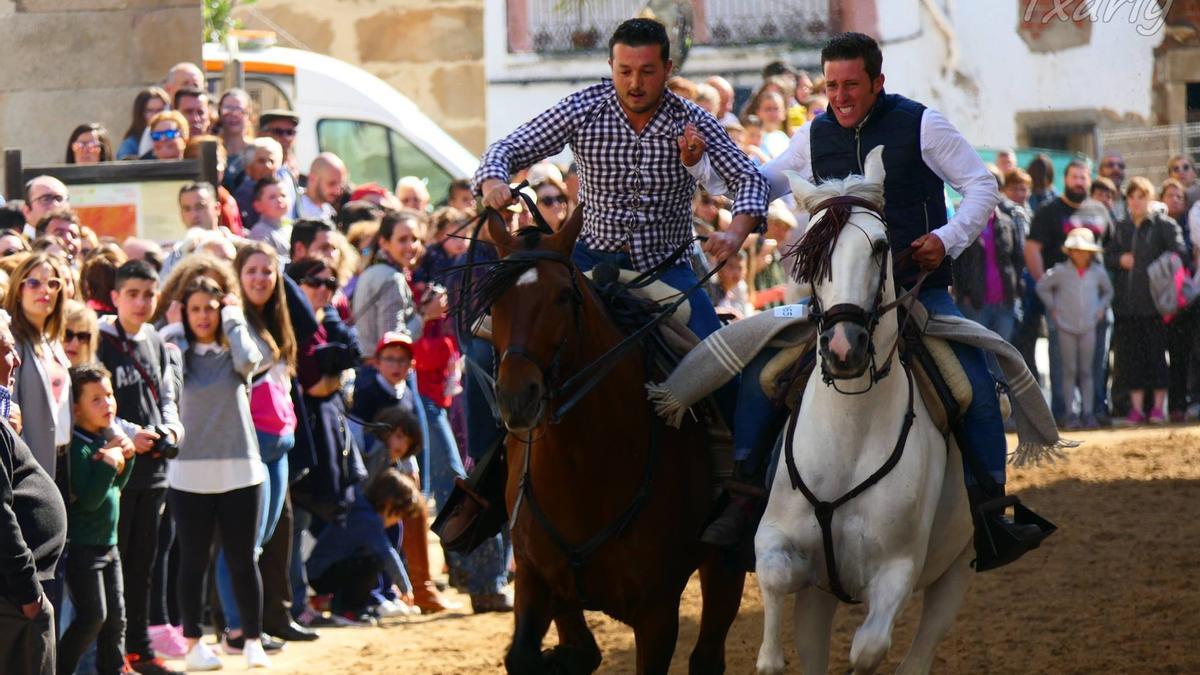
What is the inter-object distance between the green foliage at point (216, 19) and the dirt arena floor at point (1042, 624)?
1609cm

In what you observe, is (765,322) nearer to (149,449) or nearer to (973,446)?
(973,446)

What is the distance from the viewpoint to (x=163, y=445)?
9234 mm

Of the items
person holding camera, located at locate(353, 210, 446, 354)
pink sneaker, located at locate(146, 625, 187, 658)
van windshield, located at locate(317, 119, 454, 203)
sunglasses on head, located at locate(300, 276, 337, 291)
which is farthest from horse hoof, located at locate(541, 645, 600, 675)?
van windshield, located at locate(317, 119, 454, 203)

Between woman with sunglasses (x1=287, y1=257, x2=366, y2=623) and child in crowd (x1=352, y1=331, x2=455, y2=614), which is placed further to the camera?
child in crowd (x1=352, y1=331, x2=455, y2=614)

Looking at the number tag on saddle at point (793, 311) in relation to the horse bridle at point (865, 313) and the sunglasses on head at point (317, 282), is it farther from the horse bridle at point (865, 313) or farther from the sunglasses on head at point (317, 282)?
the sunglasses on head at point (317, 282)

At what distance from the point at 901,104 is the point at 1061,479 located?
322 inches

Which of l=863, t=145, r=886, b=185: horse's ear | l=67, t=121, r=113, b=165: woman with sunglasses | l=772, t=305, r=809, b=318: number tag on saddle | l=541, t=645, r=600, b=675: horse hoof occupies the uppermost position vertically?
l=67, t=121, r=113, b=165: woman with sunglasses

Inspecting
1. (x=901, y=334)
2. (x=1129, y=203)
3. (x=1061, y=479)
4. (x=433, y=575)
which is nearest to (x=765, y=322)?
(x=901, y=334)

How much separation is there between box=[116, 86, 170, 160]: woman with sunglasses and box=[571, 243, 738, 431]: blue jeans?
6.61 meters

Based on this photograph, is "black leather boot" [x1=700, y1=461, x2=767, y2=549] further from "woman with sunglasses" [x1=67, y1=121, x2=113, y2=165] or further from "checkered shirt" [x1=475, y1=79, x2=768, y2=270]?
"woman with sunglasses" [x1=67, y1=121, x2=113, y2=165]

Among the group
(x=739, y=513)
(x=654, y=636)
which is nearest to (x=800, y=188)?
(x=739, y=513)

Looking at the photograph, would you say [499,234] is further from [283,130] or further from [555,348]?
[283,130]

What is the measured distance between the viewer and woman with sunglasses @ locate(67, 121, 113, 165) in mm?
13062

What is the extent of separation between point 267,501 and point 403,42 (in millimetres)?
22142
